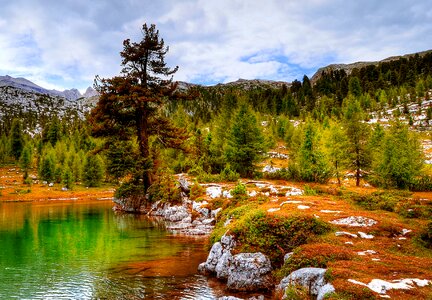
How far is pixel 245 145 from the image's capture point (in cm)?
5459

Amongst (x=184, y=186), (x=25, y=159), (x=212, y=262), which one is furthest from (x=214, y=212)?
(x=25, y=159)

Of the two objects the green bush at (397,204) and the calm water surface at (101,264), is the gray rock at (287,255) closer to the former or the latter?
the calm water surface at (101,264)

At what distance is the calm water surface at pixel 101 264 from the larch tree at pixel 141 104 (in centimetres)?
1582

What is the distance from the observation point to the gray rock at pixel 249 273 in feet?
50.6

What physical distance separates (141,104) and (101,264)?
90.9 feet

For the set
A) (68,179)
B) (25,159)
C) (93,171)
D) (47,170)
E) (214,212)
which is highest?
(25,159)

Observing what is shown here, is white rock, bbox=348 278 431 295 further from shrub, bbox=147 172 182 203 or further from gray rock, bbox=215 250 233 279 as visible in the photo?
shrub, bbox=147 172 182 203

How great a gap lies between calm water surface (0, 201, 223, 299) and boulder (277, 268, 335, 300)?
3613 millimetres

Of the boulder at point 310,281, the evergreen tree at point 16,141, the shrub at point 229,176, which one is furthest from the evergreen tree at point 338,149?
the evergreen tree at point 16,141

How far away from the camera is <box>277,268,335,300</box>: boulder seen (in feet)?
37.6

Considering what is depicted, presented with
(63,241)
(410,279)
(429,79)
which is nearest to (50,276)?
(63,241)

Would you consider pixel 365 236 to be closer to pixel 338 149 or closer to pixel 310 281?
pixel 310 281

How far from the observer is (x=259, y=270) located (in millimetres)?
15781

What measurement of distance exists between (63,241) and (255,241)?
18394 millimetres
